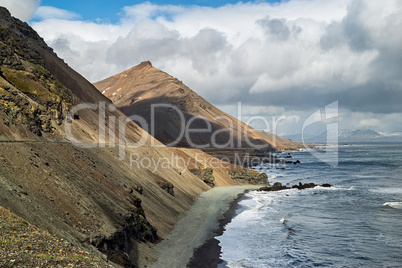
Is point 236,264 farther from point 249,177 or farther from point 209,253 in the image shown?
point 249,177

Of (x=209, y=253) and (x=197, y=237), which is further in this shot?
(x=197, y=237)

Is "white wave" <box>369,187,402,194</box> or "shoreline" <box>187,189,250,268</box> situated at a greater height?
"shoreline" <box>187,189,250,268</box>

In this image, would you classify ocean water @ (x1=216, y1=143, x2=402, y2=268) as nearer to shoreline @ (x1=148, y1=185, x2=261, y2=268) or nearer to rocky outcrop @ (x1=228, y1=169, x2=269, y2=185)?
shoreline @ (x1=148, y1=185, x2=261, y2=268)

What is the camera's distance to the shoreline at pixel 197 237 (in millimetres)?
22781

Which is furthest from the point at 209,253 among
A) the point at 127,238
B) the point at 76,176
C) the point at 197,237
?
the point at 76,176

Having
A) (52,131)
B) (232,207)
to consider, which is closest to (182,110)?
(232,207)

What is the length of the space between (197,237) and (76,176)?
11.5 metres

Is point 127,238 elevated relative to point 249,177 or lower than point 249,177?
elevated

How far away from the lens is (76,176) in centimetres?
2225

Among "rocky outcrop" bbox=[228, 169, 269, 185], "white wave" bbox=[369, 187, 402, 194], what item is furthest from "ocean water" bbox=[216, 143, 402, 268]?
"rocky outcrop" bbox=[228, 169, 269, 185]

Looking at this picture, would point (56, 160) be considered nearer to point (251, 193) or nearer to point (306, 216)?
point (306, 216)

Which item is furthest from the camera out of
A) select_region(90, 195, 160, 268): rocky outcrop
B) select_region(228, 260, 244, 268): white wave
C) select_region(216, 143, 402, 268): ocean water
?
select_region(216, 143, 402, 268): ocean water

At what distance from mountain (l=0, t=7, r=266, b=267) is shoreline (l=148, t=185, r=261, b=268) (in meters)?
1.00

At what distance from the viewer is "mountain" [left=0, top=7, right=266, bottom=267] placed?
16.9 meters
